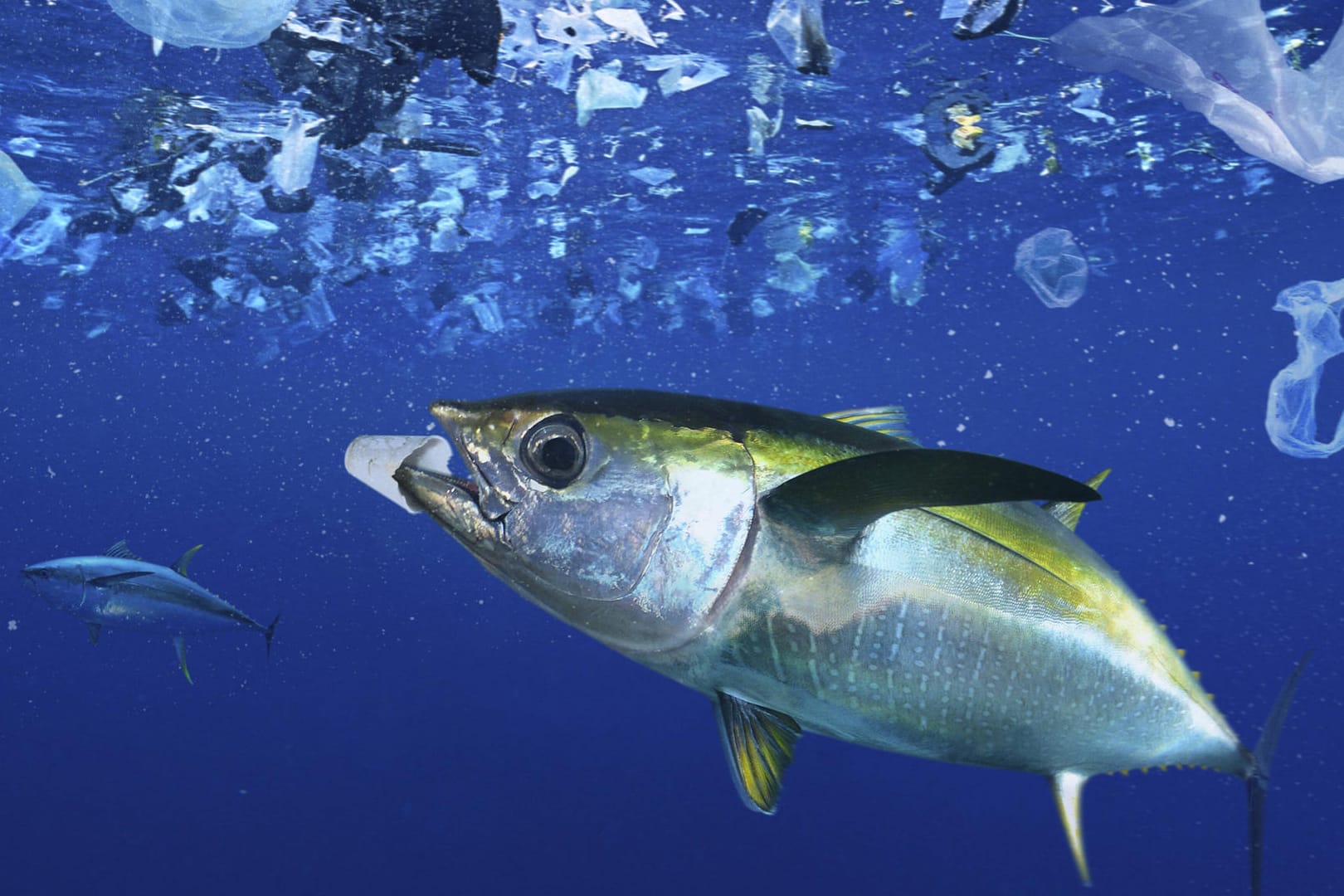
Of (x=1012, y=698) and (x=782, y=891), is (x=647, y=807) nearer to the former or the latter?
(x=782, y=891)

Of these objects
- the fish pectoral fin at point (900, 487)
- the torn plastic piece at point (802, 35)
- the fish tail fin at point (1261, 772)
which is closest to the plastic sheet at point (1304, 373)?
the torn plastic piece at point (802, 35)

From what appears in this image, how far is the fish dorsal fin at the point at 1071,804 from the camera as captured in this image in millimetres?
1702

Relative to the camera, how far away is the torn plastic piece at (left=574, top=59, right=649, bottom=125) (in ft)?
35.2

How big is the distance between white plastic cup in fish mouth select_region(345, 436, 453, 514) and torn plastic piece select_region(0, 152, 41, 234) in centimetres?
1566

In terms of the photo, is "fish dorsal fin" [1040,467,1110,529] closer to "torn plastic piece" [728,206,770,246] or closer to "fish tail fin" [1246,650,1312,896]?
"fish tail fin" [1246,650,1312,896]

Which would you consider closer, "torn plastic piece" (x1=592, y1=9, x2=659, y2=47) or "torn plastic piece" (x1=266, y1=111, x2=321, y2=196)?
"torn plastic piece" (x1=592, y1=9, x2=659, y2=47)

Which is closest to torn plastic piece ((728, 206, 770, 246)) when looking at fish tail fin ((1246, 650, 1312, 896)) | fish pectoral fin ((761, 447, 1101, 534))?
fish tail fin ((1246, 650, 1312, 896))

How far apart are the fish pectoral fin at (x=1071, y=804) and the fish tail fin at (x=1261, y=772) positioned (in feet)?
1.26

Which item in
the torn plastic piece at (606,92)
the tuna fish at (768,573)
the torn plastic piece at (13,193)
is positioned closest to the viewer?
the tuna fish at (768,573)

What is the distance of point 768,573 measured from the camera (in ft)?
4.62

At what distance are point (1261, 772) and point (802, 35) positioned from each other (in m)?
9.73

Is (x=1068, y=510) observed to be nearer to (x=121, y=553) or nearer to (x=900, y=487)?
(x=900, y=487)

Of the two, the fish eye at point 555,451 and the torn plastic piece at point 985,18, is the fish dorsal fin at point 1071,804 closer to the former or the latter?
the fish eye at point 555,451

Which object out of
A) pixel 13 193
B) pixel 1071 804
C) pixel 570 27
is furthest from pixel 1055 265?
pixel 13 193
